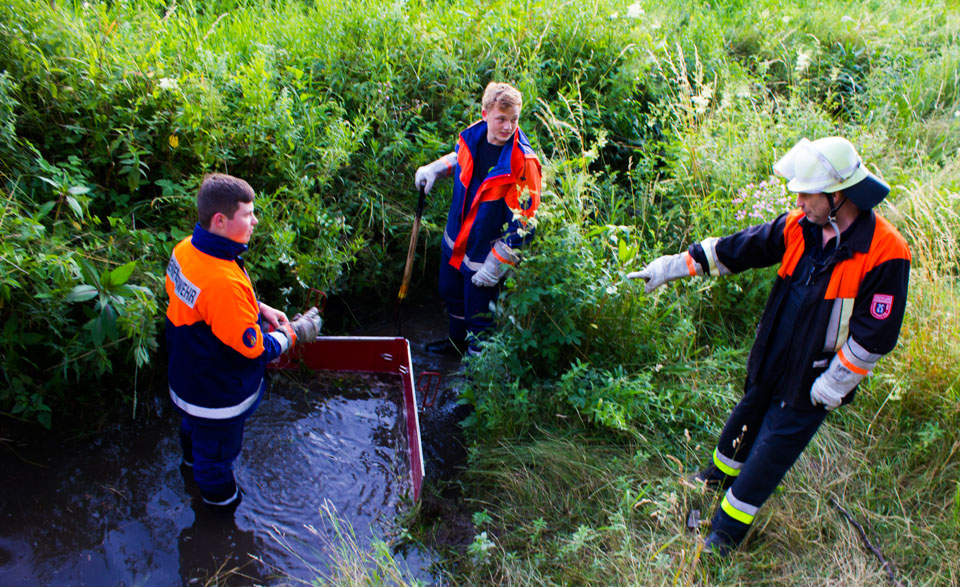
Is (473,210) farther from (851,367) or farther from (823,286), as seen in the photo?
(851,367)

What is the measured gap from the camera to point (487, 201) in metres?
4.04

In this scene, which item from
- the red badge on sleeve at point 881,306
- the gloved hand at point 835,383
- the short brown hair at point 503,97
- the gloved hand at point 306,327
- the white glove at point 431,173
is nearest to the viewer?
the red badge on sleeve at point 881,306

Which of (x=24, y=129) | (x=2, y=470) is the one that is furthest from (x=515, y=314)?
(x=24, y=129)

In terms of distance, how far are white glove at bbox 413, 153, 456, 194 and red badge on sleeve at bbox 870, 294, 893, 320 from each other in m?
2.91

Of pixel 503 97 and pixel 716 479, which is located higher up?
pixel 503 97

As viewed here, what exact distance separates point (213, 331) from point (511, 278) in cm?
178

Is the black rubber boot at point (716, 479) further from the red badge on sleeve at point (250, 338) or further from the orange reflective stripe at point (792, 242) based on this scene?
the red badge on sleeve at point (250, 338)

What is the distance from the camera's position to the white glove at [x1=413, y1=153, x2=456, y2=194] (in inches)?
174

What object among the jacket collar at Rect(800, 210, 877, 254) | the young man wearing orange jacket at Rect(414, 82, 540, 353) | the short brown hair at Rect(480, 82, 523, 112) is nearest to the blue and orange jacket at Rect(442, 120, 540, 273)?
the young man wearing orange jacket at Rect(414, 82, 540, 353)

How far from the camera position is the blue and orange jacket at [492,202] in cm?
388

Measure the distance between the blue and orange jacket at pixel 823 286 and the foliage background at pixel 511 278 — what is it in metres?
0.84

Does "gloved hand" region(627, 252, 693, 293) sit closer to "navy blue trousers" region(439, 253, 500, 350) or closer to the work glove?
the work glove

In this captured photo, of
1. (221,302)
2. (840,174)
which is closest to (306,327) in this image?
(221,302)

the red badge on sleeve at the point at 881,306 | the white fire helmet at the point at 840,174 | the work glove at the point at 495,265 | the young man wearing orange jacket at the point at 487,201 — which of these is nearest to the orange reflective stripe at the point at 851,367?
the red badge on sleeve at the point at 881,306
